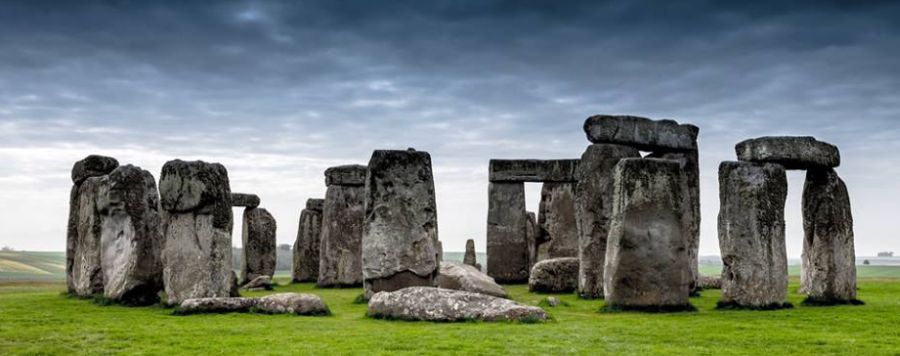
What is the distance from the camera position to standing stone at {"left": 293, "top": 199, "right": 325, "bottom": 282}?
97.0ft

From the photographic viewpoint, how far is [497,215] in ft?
96.5

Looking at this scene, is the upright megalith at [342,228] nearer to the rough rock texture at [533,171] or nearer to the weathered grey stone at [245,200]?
the weathered grey stone at [245,200]

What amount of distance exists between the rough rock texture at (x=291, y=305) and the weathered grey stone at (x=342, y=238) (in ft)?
32.0

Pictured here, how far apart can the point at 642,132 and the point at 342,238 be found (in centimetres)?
889

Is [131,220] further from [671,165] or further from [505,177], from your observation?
[505,177]

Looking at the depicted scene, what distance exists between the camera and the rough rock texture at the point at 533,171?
96.9 ft

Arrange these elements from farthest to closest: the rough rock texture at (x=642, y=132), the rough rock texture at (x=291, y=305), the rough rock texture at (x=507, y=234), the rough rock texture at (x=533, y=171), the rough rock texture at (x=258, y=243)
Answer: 1. the rough rock texture at (x=533, y=171)
2. the rough rock texture at (x=258, y=243)
3. the rough rock texture at (x=507, y=234)
4. the rough rock texture at (x=642, y=132)
5. the rough rock texture at (x=291, y=305)

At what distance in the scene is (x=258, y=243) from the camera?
2956cm

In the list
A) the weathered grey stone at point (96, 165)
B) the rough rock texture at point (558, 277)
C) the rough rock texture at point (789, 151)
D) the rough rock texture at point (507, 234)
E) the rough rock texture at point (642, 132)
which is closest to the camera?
the rough rock texture at point (789, 151)

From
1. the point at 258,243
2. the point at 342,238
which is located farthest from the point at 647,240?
the point at 258,243

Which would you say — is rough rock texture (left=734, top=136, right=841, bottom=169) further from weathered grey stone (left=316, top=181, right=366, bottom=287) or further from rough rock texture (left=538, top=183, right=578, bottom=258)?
weathered grey stone (left=316, top=181, right=366, bottom=287)

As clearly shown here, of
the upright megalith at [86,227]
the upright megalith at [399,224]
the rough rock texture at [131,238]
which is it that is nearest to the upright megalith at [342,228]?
the upright megalith at [399,224]

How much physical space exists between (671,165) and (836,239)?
4.04m

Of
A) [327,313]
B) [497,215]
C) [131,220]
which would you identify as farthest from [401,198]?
[497,215]
